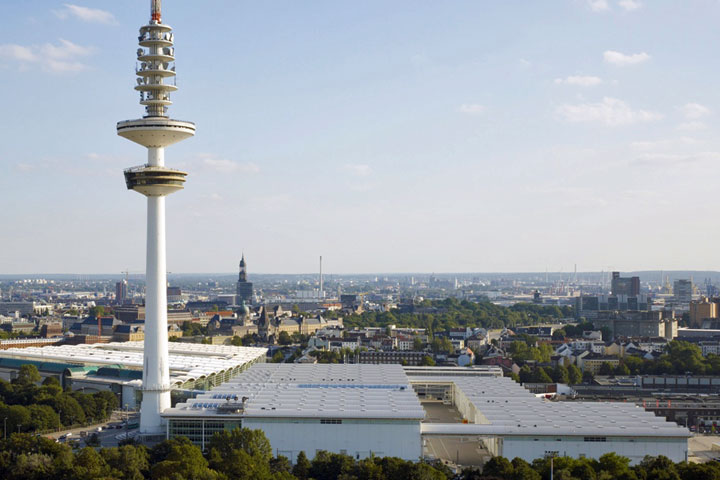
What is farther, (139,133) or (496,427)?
(139,133)

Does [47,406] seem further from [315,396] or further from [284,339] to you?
[284,339]

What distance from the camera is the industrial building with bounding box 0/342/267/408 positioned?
77125 millimetres

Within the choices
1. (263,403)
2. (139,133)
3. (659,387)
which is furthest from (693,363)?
(139,133)

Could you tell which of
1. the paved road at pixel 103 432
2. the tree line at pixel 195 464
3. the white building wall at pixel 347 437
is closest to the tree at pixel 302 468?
the tree line at pixel 195 464

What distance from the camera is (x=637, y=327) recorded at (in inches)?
5851

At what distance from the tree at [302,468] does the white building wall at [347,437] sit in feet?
14.5

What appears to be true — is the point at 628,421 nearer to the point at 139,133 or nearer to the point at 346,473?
the point at 346,473

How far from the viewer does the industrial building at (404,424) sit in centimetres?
5384

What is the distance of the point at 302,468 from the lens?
4972 centimetres

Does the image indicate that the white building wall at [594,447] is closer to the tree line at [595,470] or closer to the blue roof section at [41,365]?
the tree line at [595,470]

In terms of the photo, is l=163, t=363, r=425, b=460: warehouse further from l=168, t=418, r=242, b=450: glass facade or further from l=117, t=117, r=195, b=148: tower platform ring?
l=117, t=117, r=195, b=148: tower platform ring

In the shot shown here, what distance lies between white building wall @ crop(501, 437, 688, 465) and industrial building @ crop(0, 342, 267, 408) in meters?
27.1

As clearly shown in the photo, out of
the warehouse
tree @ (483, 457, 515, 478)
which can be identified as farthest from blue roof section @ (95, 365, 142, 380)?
tree @ (483, 457, 515, 478)

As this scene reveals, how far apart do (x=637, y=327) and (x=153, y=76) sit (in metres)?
105
